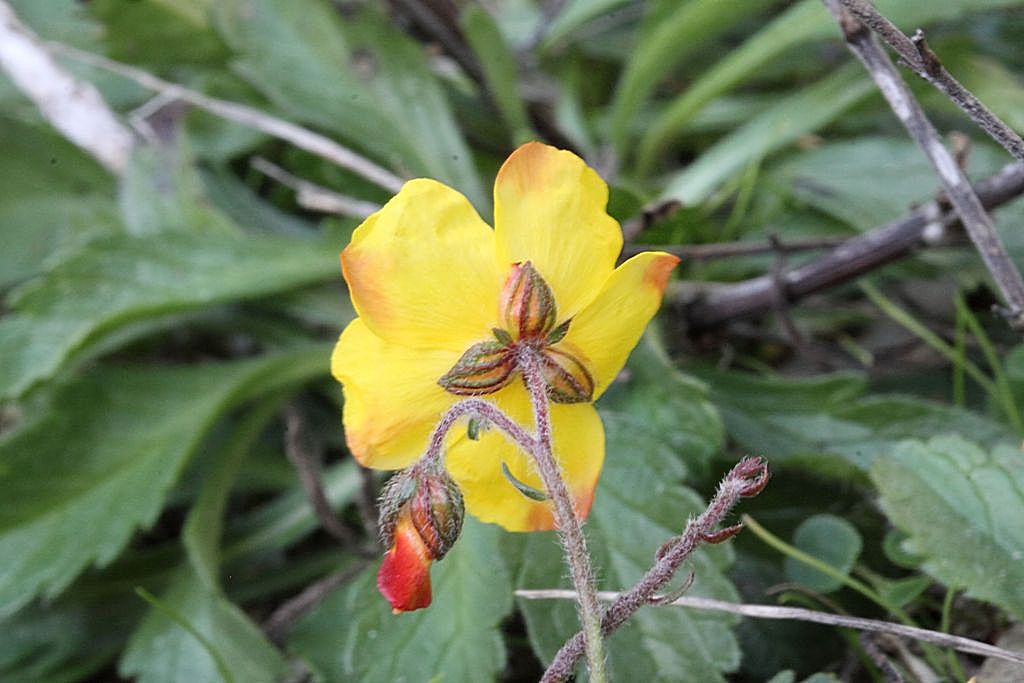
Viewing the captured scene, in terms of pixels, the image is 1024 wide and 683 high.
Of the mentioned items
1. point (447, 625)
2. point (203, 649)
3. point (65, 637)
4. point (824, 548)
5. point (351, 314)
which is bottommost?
point (65, 637)

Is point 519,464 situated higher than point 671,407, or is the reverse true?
point 519,464

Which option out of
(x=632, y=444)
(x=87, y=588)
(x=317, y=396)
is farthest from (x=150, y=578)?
(x=632, y=444)

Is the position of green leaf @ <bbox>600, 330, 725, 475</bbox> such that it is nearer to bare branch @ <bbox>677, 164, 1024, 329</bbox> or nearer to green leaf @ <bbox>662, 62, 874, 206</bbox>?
bare branch @ <bbox>677, 164, 1024, 329</bbox>

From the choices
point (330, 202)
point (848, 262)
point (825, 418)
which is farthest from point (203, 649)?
point (848, 262)

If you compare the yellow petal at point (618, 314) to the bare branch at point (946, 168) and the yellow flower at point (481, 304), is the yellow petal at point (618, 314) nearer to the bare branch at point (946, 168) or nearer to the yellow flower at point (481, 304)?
the yellow flower at point (481, 304)

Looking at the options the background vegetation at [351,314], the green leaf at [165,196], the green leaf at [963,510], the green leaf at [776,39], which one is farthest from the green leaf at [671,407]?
the green leaf at [165,196]

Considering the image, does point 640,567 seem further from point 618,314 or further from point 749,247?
point 749,247

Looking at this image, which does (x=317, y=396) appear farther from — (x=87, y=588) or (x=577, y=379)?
(x=577, y=379)
